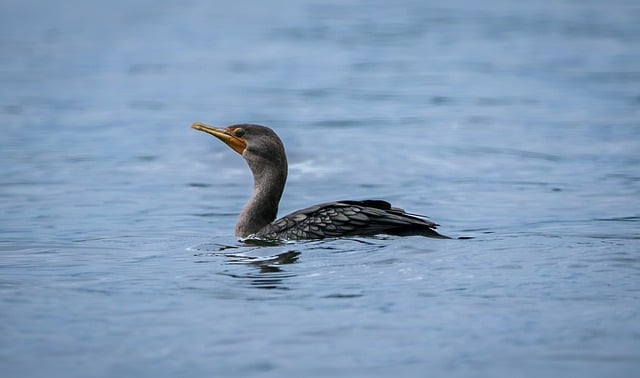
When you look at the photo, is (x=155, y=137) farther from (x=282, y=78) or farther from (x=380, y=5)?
(x=380, y=5)

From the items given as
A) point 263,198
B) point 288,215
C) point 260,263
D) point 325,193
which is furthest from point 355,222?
point 325,193

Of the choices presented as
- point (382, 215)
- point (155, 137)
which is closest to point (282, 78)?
point (155, 137)

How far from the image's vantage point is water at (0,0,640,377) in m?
7.89

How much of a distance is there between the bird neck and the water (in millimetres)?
404

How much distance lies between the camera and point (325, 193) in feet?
50.3

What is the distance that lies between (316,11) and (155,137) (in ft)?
66.4

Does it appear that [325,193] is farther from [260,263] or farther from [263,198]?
[260,263]

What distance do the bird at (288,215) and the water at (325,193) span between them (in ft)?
0.60

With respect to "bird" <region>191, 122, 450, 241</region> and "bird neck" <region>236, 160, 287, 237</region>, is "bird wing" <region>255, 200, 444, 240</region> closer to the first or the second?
"bird" <region>191, 122, 450, 241</region>

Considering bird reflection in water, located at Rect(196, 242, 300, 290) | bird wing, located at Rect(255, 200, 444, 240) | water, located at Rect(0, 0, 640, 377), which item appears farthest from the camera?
bird wing, located at Rect(255, 200, 444, 240)

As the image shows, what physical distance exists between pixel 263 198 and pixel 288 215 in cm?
73

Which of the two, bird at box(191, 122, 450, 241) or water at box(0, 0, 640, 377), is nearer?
water at box(0, 0, 640, 377)

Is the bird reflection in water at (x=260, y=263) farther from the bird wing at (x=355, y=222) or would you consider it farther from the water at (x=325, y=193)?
the bird wing at (x=355, y=222)

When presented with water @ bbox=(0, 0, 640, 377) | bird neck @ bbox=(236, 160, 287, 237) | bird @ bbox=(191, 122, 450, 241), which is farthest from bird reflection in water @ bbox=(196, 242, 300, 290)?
bird neck @ bbox=(236, 160, 287, 237)
